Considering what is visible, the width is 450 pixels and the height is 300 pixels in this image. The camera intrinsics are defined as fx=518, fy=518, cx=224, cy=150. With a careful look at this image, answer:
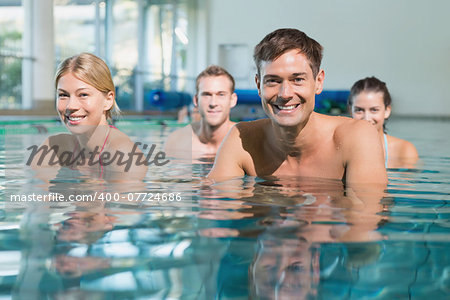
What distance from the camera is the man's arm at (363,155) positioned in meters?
2.41

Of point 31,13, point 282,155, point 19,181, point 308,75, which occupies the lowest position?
point 19,181

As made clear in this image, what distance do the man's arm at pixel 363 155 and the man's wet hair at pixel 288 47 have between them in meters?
0.34

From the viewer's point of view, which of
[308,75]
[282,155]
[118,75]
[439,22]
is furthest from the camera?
[439,22]

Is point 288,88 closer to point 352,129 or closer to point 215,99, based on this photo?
point 352,129

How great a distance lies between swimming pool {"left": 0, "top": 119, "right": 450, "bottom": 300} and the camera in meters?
1.18

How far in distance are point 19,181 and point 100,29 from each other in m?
11.8

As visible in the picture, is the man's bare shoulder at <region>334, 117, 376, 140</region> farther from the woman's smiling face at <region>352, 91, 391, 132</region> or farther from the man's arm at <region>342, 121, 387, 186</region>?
the woman's smiling face at <region>352, 91, 391, 132</region>

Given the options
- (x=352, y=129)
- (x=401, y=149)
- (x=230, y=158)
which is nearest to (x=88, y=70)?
(x=230, y=158)

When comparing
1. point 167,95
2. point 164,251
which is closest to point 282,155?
point 164,251

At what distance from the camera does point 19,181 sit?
9.15 feet

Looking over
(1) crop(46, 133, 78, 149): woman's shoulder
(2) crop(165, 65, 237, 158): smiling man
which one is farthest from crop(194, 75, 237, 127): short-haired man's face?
(1) crop(46, 133, 78, 149): woman's shoulder

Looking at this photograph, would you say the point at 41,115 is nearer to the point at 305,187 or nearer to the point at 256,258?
the point at 305,187

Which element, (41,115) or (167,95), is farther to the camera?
(167,95)

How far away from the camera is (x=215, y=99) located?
175 inches
